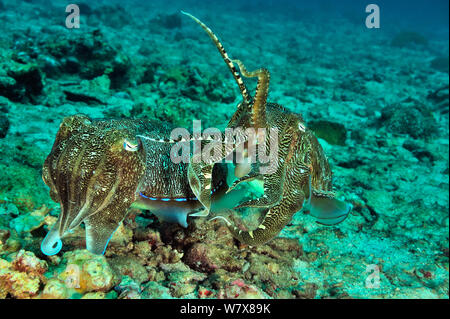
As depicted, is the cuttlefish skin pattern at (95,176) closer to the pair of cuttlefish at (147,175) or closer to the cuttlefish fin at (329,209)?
the pair of cuttlefish at (147,175)

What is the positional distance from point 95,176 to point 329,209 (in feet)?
7.25

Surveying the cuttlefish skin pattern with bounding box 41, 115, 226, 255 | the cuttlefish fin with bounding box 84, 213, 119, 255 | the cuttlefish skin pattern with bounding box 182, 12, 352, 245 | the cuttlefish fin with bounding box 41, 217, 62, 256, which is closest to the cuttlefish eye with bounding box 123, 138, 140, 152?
the cuttlefish skin pattern with bounding box 41, 115, 226, 255

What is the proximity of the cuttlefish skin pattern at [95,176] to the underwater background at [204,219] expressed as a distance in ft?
0.82

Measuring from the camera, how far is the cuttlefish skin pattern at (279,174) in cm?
229

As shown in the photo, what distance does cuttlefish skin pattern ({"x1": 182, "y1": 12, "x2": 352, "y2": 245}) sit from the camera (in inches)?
90.0

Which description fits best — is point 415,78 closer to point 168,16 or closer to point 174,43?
point 174,43

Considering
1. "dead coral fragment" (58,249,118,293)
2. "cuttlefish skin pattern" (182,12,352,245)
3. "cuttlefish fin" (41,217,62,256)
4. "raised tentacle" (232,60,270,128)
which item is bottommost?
"dead coral fragment" (58,249,118,293)

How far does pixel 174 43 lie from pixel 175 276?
1591 cm

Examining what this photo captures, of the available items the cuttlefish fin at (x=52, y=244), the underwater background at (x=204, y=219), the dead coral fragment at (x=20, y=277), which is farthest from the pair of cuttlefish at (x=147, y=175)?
the underwater background at (x=204, y=219)

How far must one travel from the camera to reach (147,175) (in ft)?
8.61

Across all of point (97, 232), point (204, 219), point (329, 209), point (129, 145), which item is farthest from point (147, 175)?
point (329, 209)

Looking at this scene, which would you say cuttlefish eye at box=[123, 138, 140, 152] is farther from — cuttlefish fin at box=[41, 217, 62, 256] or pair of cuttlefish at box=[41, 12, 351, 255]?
cuttlefish fin at box=[41, 217, 62, 256]

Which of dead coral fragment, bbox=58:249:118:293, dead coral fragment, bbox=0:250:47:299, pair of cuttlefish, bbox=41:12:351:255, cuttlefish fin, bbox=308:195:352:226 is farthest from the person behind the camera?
cuttlefish fin, bbox=308:195:352:226

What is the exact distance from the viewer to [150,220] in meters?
3.32
